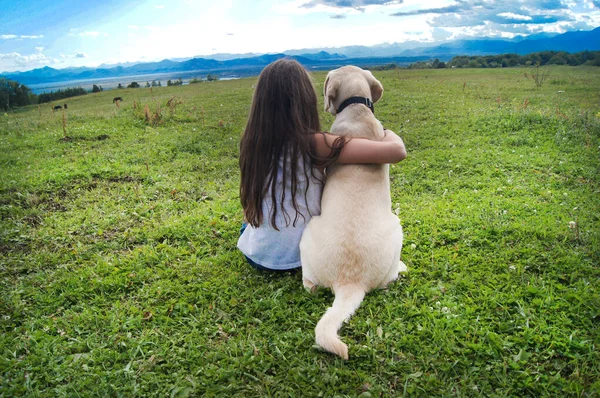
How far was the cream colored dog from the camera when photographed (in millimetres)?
3209

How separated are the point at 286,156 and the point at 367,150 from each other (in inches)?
31.4

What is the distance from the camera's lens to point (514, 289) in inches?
145

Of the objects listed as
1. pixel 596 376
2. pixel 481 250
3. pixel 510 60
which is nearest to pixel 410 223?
pixel 481 250

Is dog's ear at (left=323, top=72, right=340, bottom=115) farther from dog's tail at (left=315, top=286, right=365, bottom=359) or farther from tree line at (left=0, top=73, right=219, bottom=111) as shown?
tree line at (left=0, top=73, right=219, bottom=111)

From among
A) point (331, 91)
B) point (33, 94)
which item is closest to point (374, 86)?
point (331, 91)

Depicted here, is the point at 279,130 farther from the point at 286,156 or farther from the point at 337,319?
the point at 337,319

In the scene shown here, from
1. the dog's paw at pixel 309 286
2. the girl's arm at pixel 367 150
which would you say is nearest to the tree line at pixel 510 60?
the girl's arm at pixel 367 150

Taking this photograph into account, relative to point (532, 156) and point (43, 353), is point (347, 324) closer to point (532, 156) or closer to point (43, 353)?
point (43, 353)

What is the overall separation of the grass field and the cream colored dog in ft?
1.05

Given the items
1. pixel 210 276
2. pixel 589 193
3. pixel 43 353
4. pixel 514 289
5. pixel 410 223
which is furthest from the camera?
pixel 589 193

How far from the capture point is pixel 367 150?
11.1 feet

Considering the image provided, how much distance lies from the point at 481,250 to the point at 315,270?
218cm

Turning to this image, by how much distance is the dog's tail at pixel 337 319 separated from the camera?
271 cm

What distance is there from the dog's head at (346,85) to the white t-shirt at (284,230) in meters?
0.83
